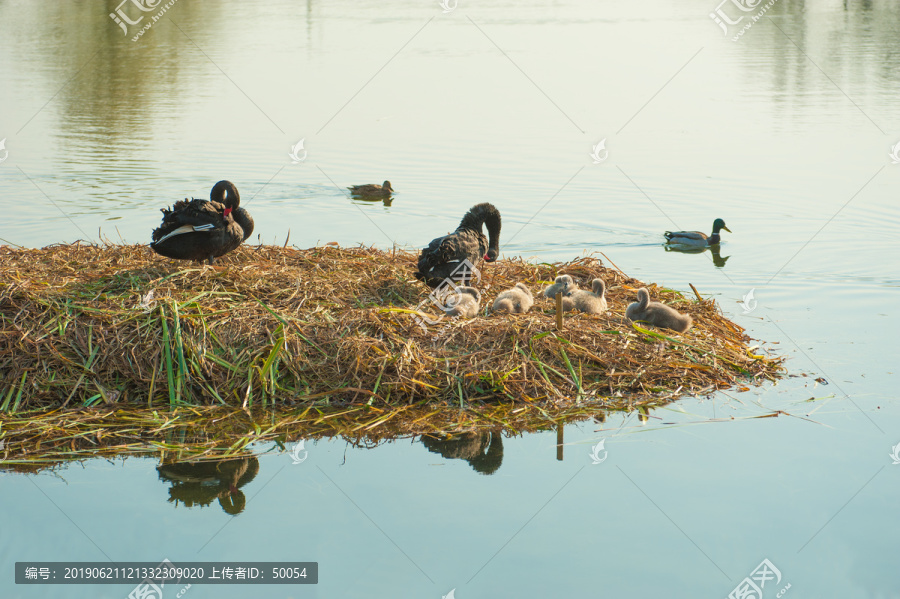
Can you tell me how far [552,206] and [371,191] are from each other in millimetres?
2604

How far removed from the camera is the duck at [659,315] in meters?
6.14

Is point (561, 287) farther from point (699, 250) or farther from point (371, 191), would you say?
point (371, 191)

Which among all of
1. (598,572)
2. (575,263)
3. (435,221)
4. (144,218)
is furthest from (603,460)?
(144,218)

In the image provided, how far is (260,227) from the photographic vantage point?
10.5 metres

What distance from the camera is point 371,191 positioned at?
11977 millimetres

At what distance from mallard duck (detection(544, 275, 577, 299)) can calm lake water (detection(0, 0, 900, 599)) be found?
158 cm

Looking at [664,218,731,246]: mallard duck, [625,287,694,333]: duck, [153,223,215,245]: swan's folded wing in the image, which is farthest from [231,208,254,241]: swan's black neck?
[664,218,731,246]: mallard duck

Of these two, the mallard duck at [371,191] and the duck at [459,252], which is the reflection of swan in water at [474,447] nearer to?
the duck at [459,252]

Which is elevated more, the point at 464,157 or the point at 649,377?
the point at 464,157

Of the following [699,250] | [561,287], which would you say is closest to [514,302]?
[561,287]

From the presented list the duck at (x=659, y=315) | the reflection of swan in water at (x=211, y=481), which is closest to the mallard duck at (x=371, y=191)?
the duck at (x=659, y=315)

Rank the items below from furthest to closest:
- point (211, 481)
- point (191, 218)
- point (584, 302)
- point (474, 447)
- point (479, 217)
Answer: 1. point (479, 217)
2. point (191, 218)
3. point (584, 302)
4. point (474, 447)
5. point (211, 481)

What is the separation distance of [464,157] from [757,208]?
16.0 feet

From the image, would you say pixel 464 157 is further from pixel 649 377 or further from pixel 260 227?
pixel 649 377
